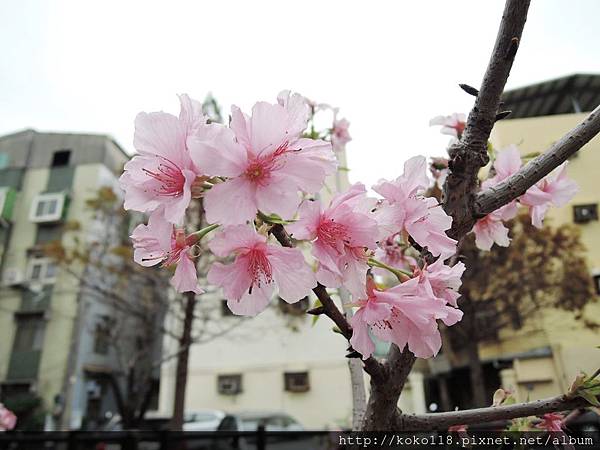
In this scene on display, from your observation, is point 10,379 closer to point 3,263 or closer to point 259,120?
point 3,263

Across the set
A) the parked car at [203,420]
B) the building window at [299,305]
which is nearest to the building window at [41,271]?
the parked car at [203,420]

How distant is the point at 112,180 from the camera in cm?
1551

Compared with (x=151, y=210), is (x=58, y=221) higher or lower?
higher

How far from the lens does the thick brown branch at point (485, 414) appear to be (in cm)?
86

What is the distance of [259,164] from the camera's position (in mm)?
699

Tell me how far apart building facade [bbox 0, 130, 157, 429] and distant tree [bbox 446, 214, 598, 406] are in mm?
9375

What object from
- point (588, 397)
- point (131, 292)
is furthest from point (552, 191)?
point (131, 292)

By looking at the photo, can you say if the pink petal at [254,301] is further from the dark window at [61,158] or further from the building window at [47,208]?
the dark window at [61,158]

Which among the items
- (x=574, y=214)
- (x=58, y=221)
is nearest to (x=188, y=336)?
→ (x=574, y=214)

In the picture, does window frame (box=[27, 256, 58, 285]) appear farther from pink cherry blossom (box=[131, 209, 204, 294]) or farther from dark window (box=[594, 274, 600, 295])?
pink cherry blossom (box=[131, 209, 204, 294])

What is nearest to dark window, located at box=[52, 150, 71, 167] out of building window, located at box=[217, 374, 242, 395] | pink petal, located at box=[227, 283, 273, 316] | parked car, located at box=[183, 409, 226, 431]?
building window, located at box=[217, 374, 242, 395]

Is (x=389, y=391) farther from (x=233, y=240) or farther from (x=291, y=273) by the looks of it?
(x=233, y=240)

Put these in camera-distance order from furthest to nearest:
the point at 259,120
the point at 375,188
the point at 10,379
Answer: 1. the point at 10,379
2. the point at 375,188
3. the point at 259,120

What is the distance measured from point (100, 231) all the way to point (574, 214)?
9.13 metres
